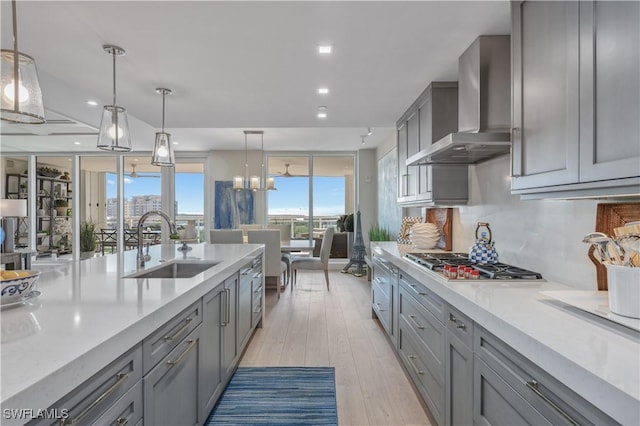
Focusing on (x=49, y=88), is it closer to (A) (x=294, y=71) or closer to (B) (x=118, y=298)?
(A) (x=294, y=71)

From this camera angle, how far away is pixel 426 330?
2090 mm

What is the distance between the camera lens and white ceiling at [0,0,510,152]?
6.11 feet

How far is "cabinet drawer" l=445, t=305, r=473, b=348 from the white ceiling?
5.19 ft

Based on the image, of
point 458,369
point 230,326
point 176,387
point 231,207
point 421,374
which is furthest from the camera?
point 231,207

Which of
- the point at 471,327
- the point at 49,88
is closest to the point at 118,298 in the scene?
the point at 471,327

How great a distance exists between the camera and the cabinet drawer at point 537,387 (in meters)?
0.84

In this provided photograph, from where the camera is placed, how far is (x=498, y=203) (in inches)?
95.7

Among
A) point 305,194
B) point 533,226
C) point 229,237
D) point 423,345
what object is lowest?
point 423,345

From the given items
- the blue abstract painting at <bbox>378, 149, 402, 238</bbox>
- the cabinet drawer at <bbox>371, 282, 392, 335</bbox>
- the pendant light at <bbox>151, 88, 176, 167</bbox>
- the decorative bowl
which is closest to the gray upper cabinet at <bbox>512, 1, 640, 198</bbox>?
the cabinet drawer at <bbox>371, 282, 392, 335</bbox>

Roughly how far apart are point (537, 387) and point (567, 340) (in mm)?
172

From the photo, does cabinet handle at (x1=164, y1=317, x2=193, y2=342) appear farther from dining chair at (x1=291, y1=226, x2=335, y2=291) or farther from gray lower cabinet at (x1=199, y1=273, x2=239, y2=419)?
dining chair at (x1=291, y1=226, x2=335, y2=291)

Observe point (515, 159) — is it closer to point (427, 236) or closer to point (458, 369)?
point (458, 369)

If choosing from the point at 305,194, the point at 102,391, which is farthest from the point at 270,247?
the point at 102,391

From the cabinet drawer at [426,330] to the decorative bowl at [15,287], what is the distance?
1.83m
